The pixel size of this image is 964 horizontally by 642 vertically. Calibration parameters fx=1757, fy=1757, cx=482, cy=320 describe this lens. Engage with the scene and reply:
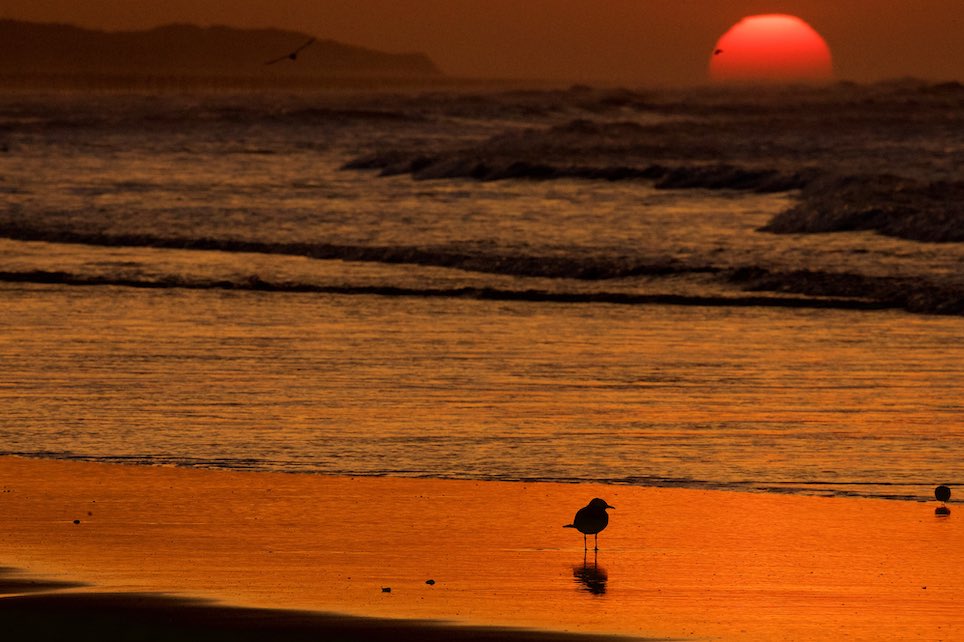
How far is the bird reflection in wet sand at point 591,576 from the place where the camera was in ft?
26.9

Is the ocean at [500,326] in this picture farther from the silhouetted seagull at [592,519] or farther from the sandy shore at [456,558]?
the silhouetted seagull at [592,519]

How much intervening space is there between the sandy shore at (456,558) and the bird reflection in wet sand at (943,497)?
0.07 meters

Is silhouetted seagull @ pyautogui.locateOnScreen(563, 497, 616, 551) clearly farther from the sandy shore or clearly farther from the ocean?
the ocean

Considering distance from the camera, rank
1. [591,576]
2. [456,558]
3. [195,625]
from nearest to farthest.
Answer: [195,625]
[591,576]
[456,558]

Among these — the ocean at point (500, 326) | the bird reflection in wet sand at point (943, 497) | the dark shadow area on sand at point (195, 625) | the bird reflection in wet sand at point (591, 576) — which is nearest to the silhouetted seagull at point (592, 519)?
the bird reflection in wet sand at point (591, 576)

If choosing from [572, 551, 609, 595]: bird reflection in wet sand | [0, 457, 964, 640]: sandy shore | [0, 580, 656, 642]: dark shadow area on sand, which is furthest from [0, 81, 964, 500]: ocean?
[0, 580, 656, 642]: dark shadow area on sand

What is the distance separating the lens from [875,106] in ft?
336

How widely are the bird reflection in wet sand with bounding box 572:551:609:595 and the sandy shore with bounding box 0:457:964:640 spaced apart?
0.7 inches

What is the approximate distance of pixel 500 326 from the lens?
18.3m

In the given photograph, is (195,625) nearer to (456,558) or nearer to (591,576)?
(456,558)

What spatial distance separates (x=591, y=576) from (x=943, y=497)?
2489 millimetres

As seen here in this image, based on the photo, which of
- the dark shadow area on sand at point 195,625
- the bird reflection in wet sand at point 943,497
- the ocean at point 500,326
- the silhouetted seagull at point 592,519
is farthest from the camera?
the ocean at point 500,326

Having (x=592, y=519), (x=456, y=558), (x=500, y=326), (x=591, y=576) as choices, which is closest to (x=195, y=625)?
(x=456, y=558)

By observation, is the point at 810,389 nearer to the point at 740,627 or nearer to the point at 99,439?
the point at 99,439
